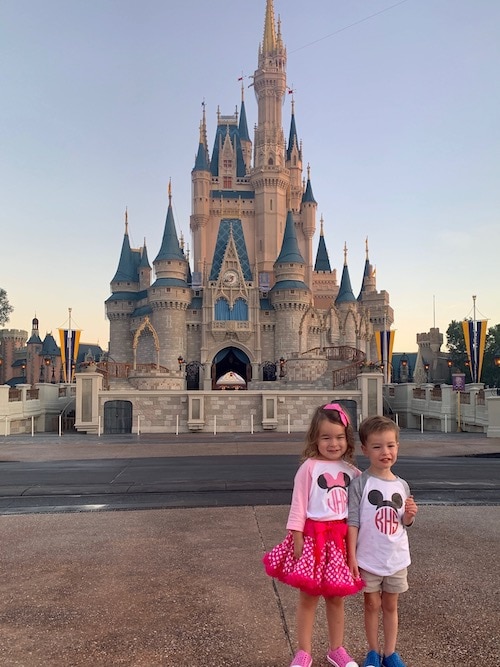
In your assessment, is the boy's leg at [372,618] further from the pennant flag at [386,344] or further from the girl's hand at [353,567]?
the pennant flag at [386,344]

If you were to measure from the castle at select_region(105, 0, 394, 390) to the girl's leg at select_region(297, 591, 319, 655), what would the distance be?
143 ft

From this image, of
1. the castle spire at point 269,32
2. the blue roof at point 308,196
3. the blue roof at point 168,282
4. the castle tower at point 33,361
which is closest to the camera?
the blue roof at point 168,282

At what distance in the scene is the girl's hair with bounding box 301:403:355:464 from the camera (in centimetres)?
338

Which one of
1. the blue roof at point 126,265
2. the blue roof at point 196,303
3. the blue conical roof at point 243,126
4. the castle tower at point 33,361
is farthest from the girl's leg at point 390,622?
the castle tower at point 33,361

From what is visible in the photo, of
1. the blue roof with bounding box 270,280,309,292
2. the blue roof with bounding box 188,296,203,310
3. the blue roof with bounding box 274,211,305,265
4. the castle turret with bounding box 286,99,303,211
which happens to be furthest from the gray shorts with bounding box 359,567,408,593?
the castle turret with bounding box 286,99,303,211

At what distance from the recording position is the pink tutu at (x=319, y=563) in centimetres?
310

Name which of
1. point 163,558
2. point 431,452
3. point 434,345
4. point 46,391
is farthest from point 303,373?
point 434,345

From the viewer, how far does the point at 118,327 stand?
64.1 m

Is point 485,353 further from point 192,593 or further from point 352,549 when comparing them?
point 352,549

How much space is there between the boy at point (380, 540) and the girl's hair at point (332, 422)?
146mm

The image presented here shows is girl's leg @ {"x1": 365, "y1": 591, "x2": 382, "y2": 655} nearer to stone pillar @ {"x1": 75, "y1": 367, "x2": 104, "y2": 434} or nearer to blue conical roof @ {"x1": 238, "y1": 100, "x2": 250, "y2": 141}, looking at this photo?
stone pillar @ {"x1": 75, "y1": 367, "x2": 104, "y2": 434}

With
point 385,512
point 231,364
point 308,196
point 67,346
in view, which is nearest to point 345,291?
point 308,196

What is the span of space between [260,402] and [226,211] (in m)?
46.5

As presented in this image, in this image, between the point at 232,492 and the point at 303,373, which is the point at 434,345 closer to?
the point at 303,373
